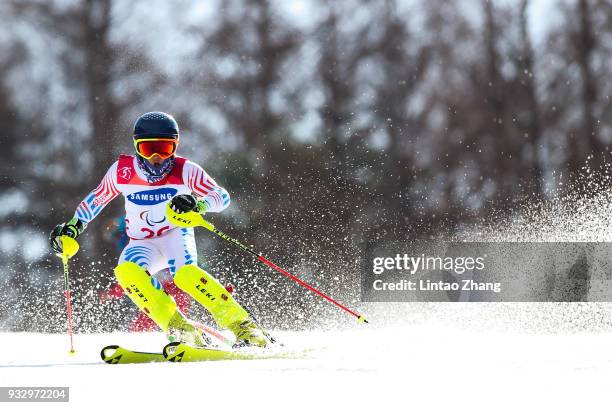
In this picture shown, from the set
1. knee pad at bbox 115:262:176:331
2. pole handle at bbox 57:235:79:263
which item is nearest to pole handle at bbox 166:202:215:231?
knee pad at bbox 115:262:176:331

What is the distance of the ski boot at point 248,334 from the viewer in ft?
13.6

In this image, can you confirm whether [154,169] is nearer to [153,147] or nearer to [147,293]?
[153,147]

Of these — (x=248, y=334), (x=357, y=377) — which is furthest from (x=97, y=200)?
(x=357, y=377)

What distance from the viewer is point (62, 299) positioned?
30.1ft

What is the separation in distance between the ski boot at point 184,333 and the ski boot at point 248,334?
0.47 feet

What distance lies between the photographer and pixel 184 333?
419 cm

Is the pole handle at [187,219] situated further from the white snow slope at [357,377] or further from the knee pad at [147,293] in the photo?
the white snow slope at [357,377]

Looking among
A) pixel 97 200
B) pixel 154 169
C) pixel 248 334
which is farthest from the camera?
pixel 97 200

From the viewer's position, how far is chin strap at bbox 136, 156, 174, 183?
4.40 metres

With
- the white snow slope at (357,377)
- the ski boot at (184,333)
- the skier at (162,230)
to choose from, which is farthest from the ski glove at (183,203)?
the white snow slope at (357,377)

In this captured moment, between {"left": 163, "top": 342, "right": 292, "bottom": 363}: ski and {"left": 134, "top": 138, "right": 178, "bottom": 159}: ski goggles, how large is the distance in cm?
96

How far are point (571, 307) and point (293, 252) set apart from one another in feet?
9.00

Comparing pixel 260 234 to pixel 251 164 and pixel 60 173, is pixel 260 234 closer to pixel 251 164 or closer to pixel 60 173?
pixel 251 164

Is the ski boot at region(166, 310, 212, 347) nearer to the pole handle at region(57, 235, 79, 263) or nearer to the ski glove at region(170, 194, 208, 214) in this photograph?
the ski glove at region(170, 194, 208, 214)
